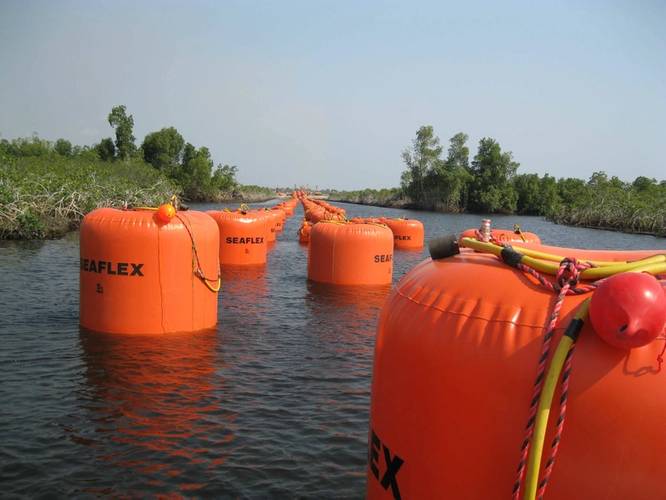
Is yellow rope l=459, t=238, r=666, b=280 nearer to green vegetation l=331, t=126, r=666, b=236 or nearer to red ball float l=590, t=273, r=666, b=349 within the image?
red ball float l=590, t=273, r=666, b=349

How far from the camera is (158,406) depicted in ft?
21.1

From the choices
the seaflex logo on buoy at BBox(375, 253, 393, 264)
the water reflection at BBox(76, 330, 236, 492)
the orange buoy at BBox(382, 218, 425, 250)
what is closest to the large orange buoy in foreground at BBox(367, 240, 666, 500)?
the water reflection at BBox(76, 330, 236, 492)

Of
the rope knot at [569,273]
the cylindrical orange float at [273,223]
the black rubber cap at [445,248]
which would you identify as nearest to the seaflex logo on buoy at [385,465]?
the black rubber cap at [445,248]

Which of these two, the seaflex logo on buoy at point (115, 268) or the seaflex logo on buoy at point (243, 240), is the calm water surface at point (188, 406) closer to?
the seaflex logo on buoy at point (115, 268)

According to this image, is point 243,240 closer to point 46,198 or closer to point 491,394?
point 46,198

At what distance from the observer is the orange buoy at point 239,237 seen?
55.7 ft

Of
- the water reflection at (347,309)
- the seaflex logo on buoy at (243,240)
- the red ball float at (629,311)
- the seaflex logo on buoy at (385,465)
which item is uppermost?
the red ball float at (629,311)

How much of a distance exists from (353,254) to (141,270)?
6652mm

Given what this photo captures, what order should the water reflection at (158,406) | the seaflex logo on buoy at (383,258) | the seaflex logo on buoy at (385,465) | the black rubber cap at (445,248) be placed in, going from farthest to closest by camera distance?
the seaflex logo on buoy at (383,258) < the water reflection at (158,406) < the black rubber cap at (445,248) < the seaflex logo on buoy at (385,465)

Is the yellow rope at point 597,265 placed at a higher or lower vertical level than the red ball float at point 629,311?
higher

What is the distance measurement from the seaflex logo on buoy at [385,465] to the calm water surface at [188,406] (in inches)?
64.5

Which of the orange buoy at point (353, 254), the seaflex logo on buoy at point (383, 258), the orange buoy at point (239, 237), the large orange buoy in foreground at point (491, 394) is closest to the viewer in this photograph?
the large orange buoy in foreground at point (491, 394)

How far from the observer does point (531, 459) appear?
8.32 feet

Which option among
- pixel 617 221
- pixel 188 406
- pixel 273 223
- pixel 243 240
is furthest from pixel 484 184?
pixel 188 406
